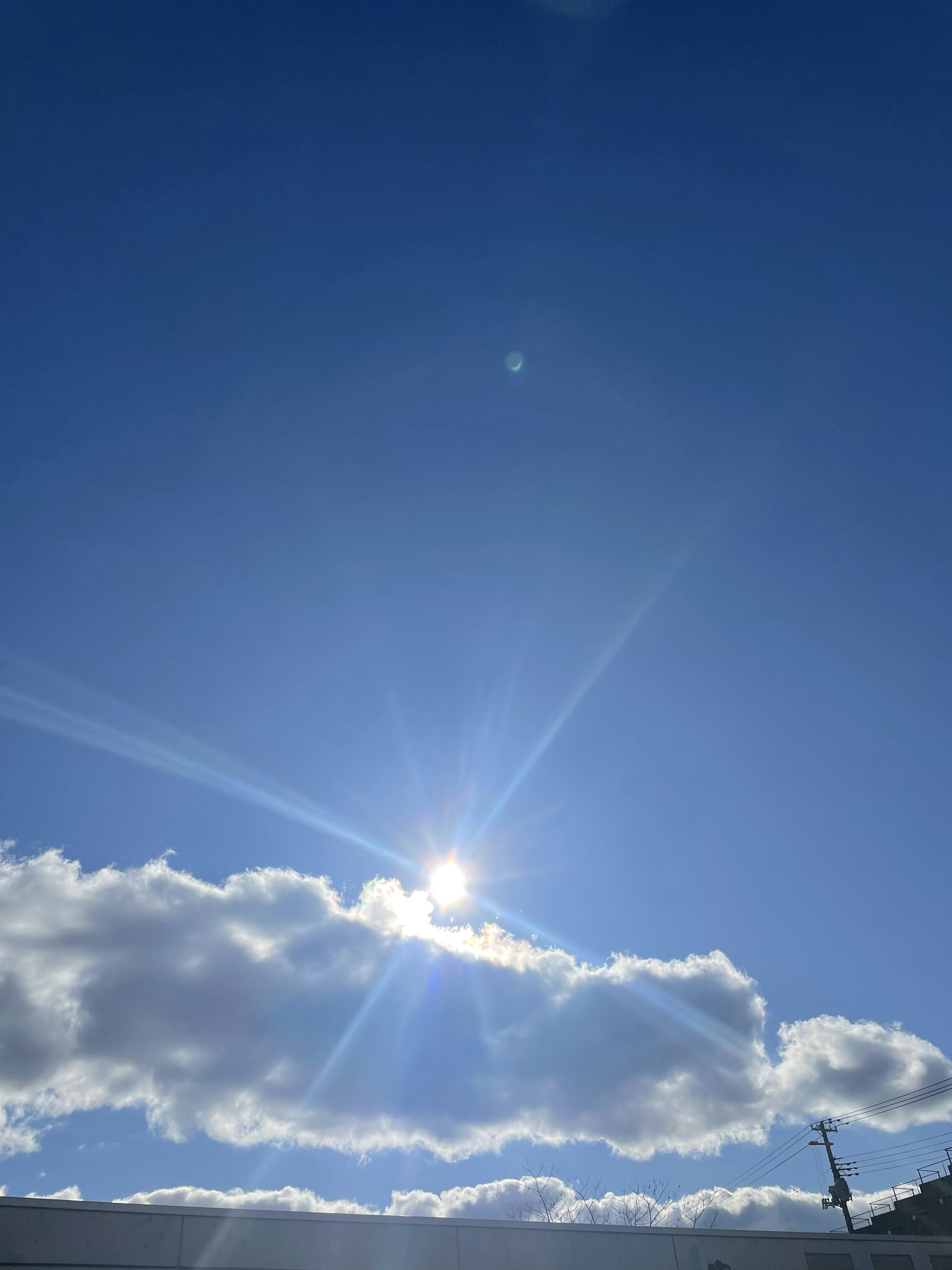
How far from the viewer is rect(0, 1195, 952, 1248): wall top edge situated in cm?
1997

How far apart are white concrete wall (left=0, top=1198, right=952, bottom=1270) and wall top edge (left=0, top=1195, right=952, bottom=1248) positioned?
0.09ft

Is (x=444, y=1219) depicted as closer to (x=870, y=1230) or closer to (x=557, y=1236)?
(x=557, y=1236)

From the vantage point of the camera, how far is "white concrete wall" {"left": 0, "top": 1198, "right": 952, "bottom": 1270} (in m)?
19.5

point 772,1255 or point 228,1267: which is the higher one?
point 228,1267

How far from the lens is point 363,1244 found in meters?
22.6

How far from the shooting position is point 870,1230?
5203 centimetres

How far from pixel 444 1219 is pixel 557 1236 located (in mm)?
3687

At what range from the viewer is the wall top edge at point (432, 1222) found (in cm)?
1997

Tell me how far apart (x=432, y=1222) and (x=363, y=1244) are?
2.05 metres

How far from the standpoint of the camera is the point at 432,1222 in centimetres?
2348

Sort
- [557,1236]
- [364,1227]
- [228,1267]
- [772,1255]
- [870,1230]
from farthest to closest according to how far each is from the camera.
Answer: [870,1230] < [772,1255] < [557,1236] < [364,1227] < [228,1267]

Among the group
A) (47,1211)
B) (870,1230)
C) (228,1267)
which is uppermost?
(47,1211)

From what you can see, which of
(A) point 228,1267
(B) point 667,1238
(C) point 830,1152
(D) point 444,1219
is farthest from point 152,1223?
(C) point 830,1152

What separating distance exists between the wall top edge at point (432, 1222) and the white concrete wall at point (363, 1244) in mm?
29
